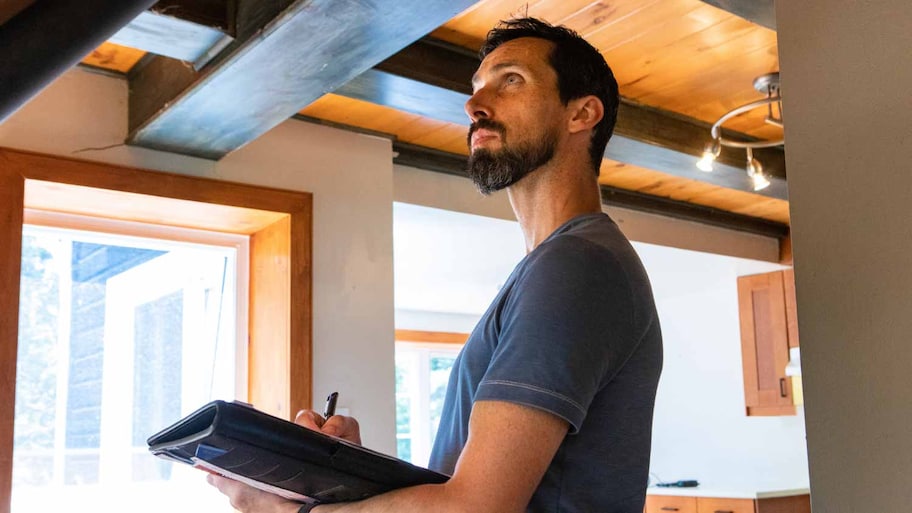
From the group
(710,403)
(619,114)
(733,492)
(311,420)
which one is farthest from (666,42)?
(710,403)

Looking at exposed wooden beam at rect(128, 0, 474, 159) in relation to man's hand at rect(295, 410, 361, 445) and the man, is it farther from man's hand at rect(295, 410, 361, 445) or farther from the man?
man's hand at rect(295, 410, 361, 445)

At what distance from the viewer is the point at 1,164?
2.49 m

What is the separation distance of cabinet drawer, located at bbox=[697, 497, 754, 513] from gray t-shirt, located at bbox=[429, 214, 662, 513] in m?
4.08

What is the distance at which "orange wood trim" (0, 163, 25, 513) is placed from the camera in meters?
2.37

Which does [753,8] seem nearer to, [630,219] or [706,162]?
[706,162]

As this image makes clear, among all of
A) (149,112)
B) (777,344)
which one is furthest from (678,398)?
(149,112)

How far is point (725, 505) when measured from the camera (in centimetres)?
500

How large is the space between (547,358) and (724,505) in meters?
4.42

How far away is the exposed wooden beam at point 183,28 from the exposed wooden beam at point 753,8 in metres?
1.07

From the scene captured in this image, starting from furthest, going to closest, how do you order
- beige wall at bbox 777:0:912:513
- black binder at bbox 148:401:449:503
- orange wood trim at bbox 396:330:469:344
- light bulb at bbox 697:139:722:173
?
orange wood trim at bbox 396:330:469:344 < light bulb at bbox 697:139:722:173 < beige wall at bbox 777:0:912:513 < black binder at bbox 148:401:449:503

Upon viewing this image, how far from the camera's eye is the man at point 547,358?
37.8 inches

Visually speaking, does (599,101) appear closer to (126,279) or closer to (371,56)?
(371,56)

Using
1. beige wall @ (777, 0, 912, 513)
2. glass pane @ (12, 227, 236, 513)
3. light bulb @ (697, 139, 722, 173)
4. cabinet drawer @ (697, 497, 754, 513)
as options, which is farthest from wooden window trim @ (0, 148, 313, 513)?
cabinet drawer @ (697, 497, 754, 513)

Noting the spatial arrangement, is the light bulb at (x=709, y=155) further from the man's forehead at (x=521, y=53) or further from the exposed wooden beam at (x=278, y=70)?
the man's forehead at (x=521, y=53)
